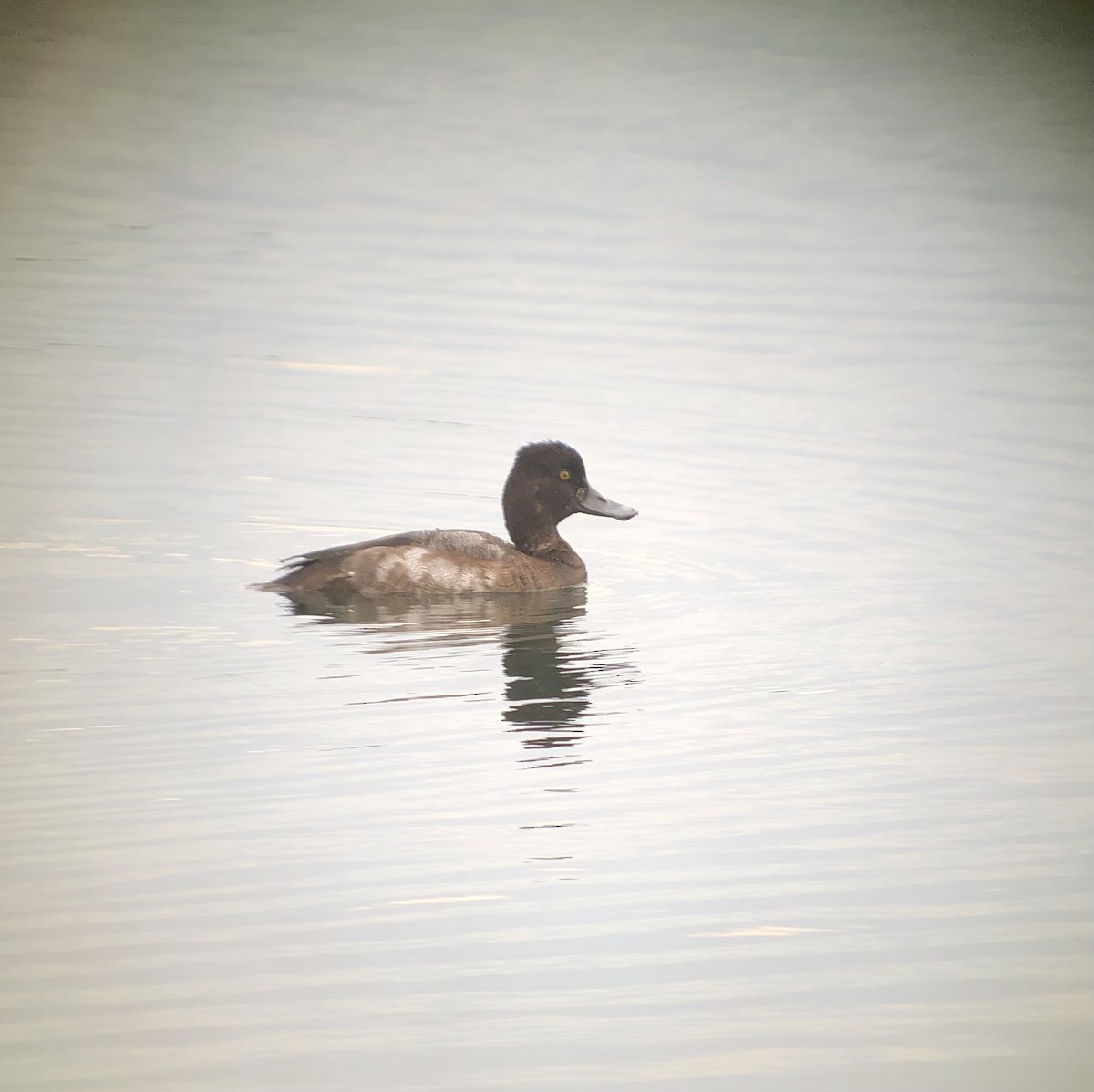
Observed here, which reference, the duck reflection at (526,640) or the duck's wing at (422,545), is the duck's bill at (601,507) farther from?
the duck's wing at (422,545)

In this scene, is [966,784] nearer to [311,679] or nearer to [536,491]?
[311,679]

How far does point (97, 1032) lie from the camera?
4730 millimetres

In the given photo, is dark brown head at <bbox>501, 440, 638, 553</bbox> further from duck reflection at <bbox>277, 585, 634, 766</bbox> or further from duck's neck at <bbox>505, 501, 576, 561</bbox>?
duck reflection at <bbox>277, 585, 634, 766</bbox>

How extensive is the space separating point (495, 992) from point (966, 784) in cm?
226

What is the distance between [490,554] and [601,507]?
76cm

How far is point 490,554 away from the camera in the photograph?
899 cm

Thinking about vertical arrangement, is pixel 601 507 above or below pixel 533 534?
above

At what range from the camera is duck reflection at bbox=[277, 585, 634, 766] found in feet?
23.5

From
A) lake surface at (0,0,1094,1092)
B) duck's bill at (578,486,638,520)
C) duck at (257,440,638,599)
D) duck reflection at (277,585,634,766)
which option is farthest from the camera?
duck's bill at (578,486,638,520)

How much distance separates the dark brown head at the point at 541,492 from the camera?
9328 millimetres

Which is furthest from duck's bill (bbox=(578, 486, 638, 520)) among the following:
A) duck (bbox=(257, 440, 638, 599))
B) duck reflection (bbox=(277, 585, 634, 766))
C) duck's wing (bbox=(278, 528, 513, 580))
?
duck's wing (bbox=(278, 528, 513, 580))

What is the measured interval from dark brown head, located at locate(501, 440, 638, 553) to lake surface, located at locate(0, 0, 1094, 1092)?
0.40 metres

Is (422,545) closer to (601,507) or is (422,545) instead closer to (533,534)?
(533,534)

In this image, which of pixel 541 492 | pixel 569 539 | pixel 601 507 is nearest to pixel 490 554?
pixel 541 492
